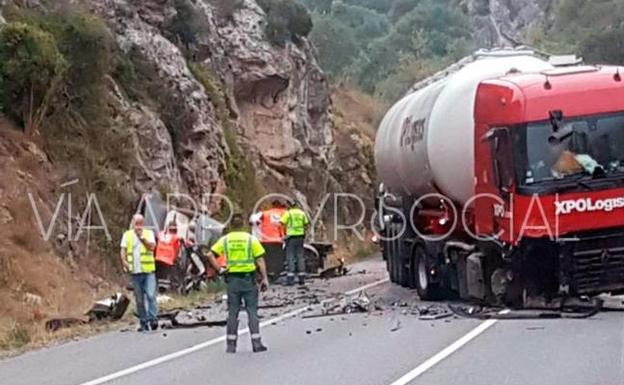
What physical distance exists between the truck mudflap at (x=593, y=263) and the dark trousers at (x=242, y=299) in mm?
4537

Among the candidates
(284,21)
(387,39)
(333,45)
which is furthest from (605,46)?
(387,39)

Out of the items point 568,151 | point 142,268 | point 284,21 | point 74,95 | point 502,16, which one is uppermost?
point 502,16

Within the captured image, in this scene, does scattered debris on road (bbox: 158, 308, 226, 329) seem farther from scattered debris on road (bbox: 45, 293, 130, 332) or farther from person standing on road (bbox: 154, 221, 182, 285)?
person standing on road (bbox: 154, 221, 182, 285)

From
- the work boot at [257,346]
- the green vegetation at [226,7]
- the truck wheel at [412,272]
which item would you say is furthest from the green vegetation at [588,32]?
the work boot at [257,346]

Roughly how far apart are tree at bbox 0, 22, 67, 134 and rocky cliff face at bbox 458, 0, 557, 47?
72.8 meters

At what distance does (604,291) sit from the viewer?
18.0m

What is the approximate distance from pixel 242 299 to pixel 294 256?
1313 centimetres

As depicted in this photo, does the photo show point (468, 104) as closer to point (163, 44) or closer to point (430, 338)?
point (430, 338)

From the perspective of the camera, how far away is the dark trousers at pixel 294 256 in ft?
94.6

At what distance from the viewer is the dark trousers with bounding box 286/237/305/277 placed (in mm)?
28844

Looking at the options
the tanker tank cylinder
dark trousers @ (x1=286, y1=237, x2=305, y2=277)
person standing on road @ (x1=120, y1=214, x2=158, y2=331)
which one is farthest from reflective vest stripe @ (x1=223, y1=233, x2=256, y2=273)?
dark trousers @ (x1=286, y1=237, x2=305, y2=277)

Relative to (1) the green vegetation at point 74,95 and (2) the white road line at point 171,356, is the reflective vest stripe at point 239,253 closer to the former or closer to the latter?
(2) the white road line at point 171,356

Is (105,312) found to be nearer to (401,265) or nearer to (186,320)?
(186,320)

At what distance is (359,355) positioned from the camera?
14.5m
